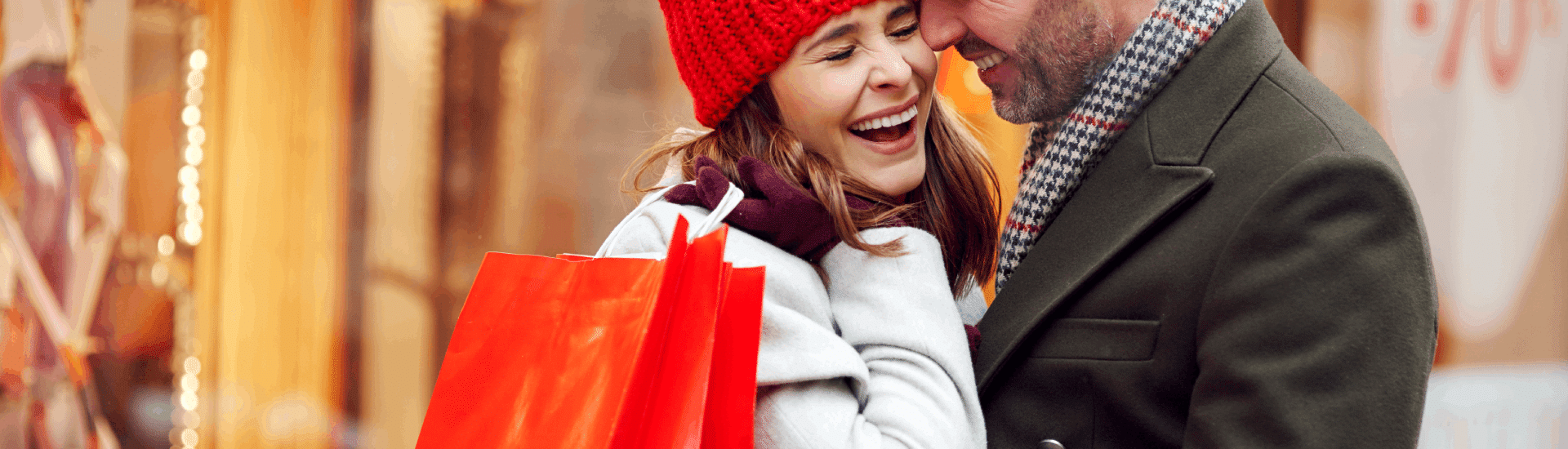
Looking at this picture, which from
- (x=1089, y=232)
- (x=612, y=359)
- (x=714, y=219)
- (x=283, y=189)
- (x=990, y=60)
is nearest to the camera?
(x=612, y=359)

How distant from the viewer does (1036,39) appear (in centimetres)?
152

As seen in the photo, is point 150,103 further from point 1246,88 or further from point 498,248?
point 1246,88

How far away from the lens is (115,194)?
2789mm

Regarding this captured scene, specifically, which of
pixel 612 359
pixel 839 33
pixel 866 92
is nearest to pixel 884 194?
pixel 866 92

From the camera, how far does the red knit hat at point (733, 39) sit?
1400 mm

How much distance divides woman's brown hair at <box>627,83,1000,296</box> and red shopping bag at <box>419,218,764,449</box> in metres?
0.32

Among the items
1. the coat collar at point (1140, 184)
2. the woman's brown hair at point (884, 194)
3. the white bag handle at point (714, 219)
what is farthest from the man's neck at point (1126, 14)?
the white bag handle at point (714, 219)

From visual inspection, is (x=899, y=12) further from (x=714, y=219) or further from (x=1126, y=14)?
(x=714, y=219)

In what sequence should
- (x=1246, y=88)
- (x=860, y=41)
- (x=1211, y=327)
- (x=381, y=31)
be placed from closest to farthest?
(x=1211, y=327) < (x=1246, y=88) < (x=860, y=41) < (x=381, y=31)

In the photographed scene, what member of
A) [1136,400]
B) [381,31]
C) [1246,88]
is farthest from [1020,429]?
[381,31]

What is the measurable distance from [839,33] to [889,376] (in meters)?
0.54

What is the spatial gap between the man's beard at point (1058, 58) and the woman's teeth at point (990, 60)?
0.14 feet

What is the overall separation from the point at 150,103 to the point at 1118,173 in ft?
9.26

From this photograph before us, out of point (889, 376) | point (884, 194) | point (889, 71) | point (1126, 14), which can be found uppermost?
point (1126, 14)
